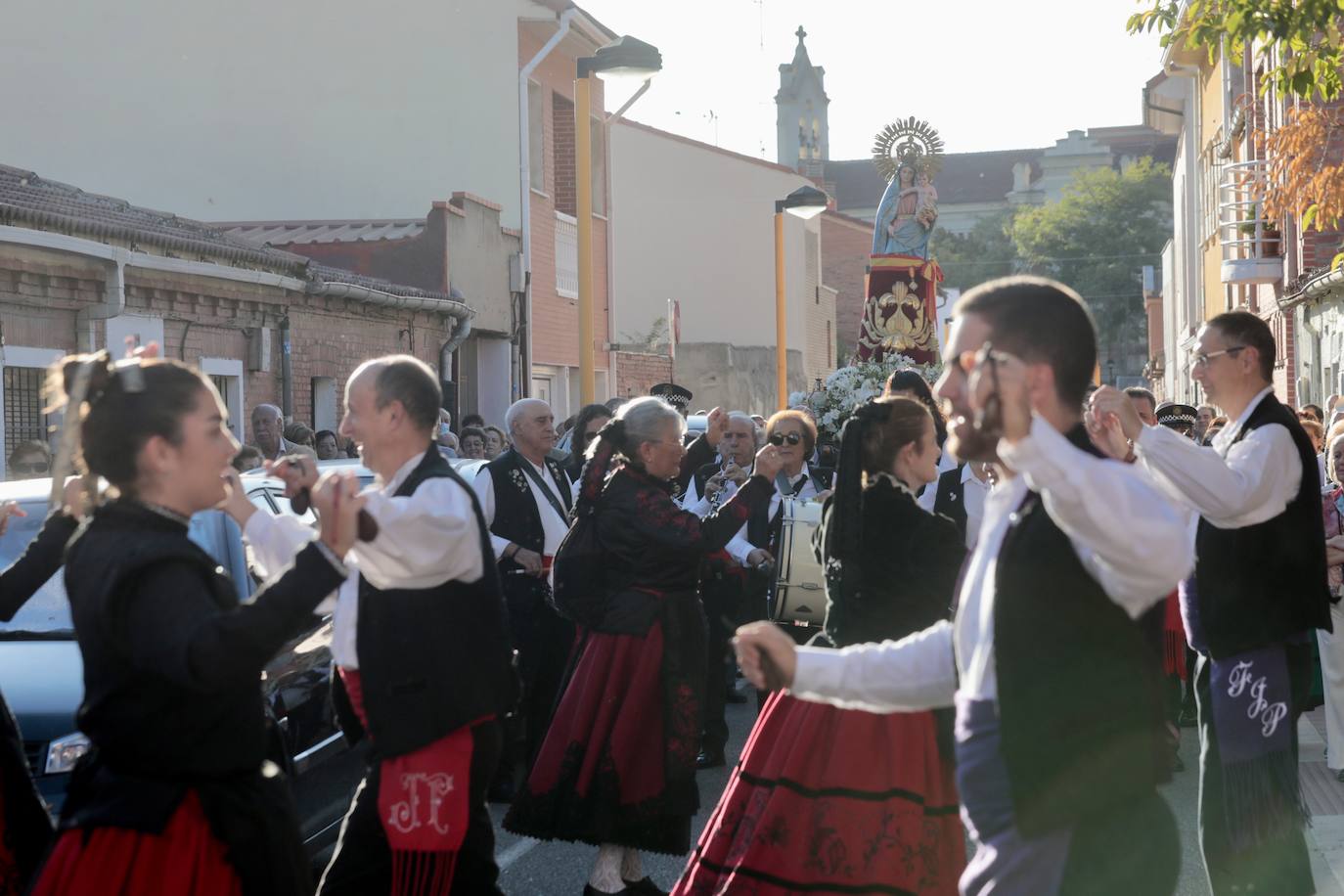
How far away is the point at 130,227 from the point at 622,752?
356 inches

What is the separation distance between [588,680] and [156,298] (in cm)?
960

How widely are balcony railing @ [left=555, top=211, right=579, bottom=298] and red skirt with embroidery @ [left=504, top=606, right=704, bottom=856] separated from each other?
20.9 meters

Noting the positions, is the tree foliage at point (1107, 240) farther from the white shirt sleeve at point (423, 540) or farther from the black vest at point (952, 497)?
the white shirt sleeve at point (423, 540)

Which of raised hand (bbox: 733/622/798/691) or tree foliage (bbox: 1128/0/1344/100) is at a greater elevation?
tree foliage (bbox: 1128/0/1344/100)

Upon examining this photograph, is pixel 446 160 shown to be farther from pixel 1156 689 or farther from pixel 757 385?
pixel 1156 689

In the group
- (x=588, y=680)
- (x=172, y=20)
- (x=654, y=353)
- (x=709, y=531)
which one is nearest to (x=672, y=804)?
(x=588, y=680)

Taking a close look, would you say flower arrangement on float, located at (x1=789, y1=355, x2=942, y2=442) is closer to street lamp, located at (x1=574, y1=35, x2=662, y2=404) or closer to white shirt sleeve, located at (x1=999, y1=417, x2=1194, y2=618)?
street lamp, located at (x1=574, y1=35, x2=662, y2=404)

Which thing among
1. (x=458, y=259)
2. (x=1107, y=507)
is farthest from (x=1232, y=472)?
(x=458, y=259)

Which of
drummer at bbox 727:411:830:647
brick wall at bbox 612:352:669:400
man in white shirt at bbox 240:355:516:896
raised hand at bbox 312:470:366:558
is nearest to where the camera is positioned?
raised hand at bbox 312:470:366:558

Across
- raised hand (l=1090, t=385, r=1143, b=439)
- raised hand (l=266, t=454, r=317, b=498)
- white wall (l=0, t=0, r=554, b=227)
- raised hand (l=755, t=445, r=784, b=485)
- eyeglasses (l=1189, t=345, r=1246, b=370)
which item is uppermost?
white wall (l=0, t=0, r=554, b=227)

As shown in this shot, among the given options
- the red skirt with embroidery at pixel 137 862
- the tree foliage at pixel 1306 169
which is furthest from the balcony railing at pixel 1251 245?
the red skirt with embroidery at pixel 137 862

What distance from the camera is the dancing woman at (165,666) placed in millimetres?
3338

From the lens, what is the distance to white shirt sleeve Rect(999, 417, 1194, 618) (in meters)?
2.76

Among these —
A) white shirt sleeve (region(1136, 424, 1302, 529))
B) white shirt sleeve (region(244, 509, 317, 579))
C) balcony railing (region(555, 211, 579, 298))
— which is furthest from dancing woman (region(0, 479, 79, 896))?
balcony railing (region(555, 211, 579, 298))
